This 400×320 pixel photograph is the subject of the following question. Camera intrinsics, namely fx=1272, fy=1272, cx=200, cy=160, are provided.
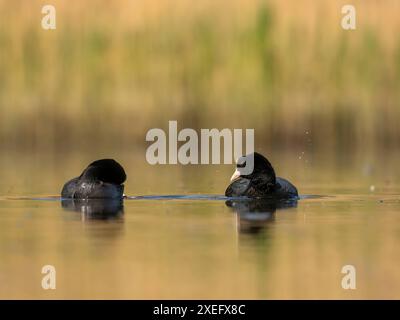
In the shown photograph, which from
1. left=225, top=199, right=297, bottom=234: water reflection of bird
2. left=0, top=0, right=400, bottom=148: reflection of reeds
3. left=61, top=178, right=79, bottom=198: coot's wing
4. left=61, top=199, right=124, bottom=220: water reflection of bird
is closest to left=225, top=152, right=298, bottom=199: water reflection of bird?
left=225, top=199, right=297, bottom=234: water reflection of bird

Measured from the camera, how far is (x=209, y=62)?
29.1m

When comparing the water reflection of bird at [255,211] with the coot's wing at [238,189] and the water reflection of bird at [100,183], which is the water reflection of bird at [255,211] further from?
the water reflection of bird at [100,183]

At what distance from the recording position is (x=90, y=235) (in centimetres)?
1398

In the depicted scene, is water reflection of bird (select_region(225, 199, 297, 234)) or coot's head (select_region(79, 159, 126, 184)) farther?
coot's head (select_region(79, 159, 126, 184))

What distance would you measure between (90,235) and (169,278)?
309cm

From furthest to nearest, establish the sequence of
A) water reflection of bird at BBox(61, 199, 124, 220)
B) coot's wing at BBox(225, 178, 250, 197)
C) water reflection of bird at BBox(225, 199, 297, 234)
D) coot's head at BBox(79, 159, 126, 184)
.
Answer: coot's wing at BBox(225, 178, 250, 197), coot's head at BBox(79, 159, 126, 184), water reflection of bird at BBox(61, 199, 124, 220), water reflection of bird at BBox(225, 199, 297, 234)

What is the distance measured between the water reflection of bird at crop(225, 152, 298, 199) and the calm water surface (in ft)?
1.09

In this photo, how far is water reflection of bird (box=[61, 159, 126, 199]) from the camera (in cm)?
1797

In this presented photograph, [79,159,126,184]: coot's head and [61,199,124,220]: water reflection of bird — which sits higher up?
[79,159,126,184]: coot's head

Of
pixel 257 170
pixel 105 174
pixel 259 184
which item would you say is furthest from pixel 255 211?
pixel 105 174

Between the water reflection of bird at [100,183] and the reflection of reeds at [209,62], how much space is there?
10613 millimetres

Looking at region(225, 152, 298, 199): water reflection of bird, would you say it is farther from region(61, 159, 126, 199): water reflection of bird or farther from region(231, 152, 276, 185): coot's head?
region(61, 159, 126, 199): water reflection of bird

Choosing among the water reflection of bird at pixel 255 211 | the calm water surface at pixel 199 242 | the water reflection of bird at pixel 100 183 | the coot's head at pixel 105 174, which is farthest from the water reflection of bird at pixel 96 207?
the water reflection of bird at pixel 255 211

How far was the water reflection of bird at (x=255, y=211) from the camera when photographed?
48.3 feet
